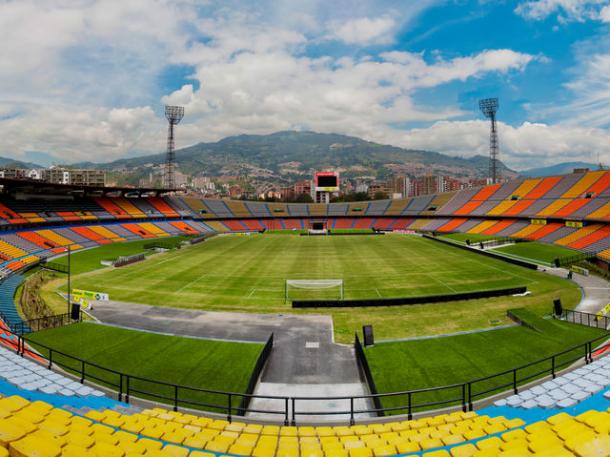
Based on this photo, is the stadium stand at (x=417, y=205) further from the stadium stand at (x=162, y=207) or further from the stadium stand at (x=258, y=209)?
the stadium stand at (x=162, y=207)

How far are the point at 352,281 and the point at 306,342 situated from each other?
16849mm

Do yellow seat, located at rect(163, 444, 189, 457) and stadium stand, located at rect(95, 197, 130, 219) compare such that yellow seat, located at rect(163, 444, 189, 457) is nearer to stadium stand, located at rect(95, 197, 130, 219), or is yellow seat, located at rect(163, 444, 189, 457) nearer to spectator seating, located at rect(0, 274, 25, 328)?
spectator seating, located at rect(0, 274, 25, 328)

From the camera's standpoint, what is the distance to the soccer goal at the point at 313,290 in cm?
3056

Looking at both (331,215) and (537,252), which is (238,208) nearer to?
(331,215)

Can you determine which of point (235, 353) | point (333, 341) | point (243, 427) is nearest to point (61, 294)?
point (235, 353)

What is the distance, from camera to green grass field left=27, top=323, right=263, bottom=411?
15008 millimetres

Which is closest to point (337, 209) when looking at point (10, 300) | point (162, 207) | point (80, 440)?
point (162, 207)

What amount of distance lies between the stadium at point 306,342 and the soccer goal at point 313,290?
0.33 metres

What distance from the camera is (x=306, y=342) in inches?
811

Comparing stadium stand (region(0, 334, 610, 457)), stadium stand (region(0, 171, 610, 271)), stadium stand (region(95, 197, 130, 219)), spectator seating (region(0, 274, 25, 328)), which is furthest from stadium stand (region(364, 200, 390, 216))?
stadium stand (region(0, 334, 610, 457))

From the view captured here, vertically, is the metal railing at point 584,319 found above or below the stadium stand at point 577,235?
below

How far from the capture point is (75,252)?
179 ft

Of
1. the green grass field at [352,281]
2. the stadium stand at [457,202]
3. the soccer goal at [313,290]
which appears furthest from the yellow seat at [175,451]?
the stadium stand at [457,202]

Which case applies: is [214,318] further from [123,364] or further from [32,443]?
[32,443]
